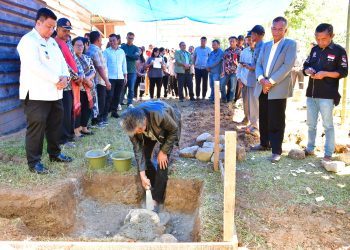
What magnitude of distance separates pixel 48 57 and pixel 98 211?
195cm

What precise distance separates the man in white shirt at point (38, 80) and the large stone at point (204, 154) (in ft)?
6.59

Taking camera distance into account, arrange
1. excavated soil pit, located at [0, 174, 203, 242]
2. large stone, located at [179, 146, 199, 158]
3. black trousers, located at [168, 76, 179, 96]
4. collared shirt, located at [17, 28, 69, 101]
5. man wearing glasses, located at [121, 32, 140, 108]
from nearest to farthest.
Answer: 1. excavated soil pit, located at [0, 174, 203, 242]
2. collared shirt, located at [17, 28, 69, 101]
3. large stone, located at [179, 146, 199, 158]
4. man wearing glasses, located at [121, 32, 140, 108]
5. black trousers, located at [168, 76, 179, 96]

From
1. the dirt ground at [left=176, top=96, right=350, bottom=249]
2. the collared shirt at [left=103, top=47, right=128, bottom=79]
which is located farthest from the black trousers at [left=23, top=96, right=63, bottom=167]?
the collared shirt at [left=103, top=47, right=128, bottom=79]

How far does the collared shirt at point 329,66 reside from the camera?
409 cm

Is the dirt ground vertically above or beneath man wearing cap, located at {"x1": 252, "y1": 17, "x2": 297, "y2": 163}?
beneath

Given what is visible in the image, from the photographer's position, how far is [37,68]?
363 centimetres

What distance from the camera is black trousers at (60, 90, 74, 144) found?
477 cm

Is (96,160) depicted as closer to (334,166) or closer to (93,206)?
(93,206)

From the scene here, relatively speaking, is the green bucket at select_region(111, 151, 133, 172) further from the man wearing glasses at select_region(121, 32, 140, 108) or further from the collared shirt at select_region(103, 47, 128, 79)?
the man wearing glasses at select_region(121, 32, 140, 108)

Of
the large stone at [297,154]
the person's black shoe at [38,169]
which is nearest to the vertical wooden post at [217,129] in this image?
the large stone at [297,154]

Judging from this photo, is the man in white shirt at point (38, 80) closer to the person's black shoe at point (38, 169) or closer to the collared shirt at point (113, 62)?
the person's black shoe at point (38, 169)

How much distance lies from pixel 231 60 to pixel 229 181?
21.7 feet

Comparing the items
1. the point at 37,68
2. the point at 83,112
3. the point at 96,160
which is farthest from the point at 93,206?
the point at 83,112

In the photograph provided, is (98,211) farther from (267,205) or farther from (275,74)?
(275,74)
